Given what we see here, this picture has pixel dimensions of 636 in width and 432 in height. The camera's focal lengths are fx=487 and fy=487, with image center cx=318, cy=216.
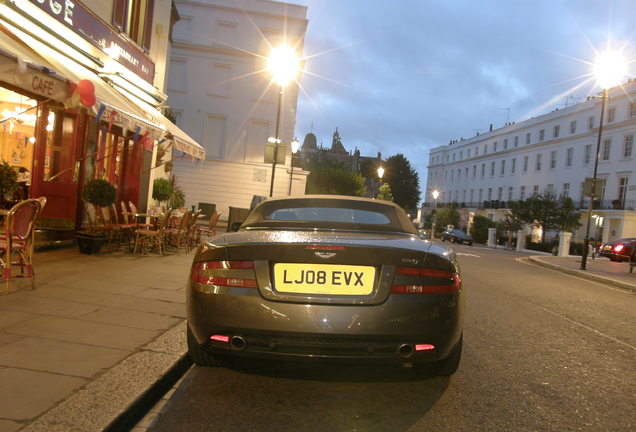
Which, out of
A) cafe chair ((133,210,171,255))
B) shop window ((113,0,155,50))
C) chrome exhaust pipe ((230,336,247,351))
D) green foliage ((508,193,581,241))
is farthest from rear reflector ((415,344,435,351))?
green foliage ((508,193,581,241))

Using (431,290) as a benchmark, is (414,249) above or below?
above

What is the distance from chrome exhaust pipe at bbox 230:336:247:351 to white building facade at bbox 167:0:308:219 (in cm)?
3018

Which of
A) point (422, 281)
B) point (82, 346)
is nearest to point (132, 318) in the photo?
point (82, 346)

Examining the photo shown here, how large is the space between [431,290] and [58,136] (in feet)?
30.9

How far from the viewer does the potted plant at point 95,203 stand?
357 inches

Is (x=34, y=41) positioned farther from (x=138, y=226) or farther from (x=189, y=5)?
(x=189, y=5)

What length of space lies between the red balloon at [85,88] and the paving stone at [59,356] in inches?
145

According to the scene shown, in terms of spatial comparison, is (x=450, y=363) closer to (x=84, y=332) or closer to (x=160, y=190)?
(x=84, y=332)

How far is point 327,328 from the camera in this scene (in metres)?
2.85

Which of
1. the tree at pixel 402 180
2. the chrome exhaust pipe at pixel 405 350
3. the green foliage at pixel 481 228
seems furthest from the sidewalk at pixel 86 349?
the tree at pixel 402 180

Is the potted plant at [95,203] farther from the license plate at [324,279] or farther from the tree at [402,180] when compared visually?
the tree at [402,180]

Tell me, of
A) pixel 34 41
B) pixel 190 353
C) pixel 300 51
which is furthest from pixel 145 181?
pixel 300 51

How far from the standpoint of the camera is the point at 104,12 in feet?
35.9

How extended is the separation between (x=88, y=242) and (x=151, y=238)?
96.3 inches
